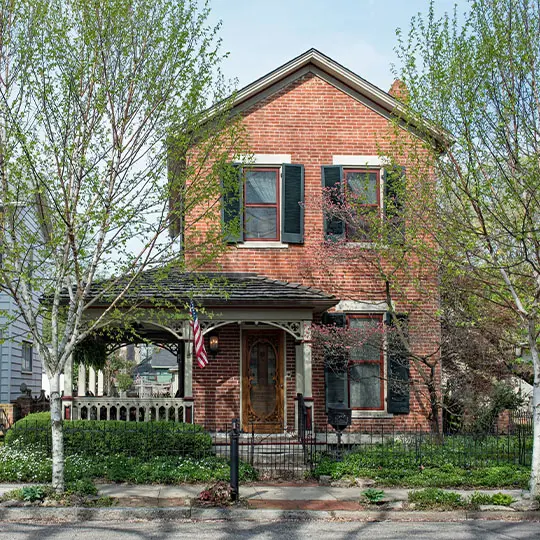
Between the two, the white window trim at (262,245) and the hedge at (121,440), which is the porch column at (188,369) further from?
the white window trim at (262,245)

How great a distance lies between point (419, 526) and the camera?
32.9 ft

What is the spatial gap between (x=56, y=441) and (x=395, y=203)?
916 cm

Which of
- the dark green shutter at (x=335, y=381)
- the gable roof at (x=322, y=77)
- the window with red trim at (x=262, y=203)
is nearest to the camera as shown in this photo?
the dark green shutter at (x=335, y=381)

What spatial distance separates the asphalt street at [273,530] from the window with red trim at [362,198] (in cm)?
722

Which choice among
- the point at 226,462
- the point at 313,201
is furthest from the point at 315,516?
the point at 313,201

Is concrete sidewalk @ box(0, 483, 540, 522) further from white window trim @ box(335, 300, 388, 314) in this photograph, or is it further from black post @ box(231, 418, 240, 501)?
white window trim @ box(335, 300, 388, 314)

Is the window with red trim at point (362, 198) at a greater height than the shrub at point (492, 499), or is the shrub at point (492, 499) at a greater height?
the window with red trim at point (362, 198)

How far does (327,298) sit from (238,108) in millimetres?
5350

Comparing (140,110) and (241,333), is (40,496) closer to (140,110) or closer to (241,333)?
(140,110)

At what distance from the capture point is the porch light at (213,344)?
16.4 meters

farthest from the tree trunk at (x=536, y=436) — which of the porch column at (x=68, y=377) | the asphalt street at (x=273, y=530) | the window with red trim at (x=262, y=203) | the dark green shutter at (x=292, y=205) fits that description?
the porch column at (x=68, y=377)

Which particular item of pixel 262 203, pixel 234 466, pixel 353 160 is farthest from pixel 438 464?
pixel 353 160

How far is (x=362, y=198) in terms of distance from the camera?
1575 centimetres

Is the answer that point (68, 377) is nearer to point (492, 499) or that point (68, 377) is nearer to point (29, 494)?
point (29, 494)
